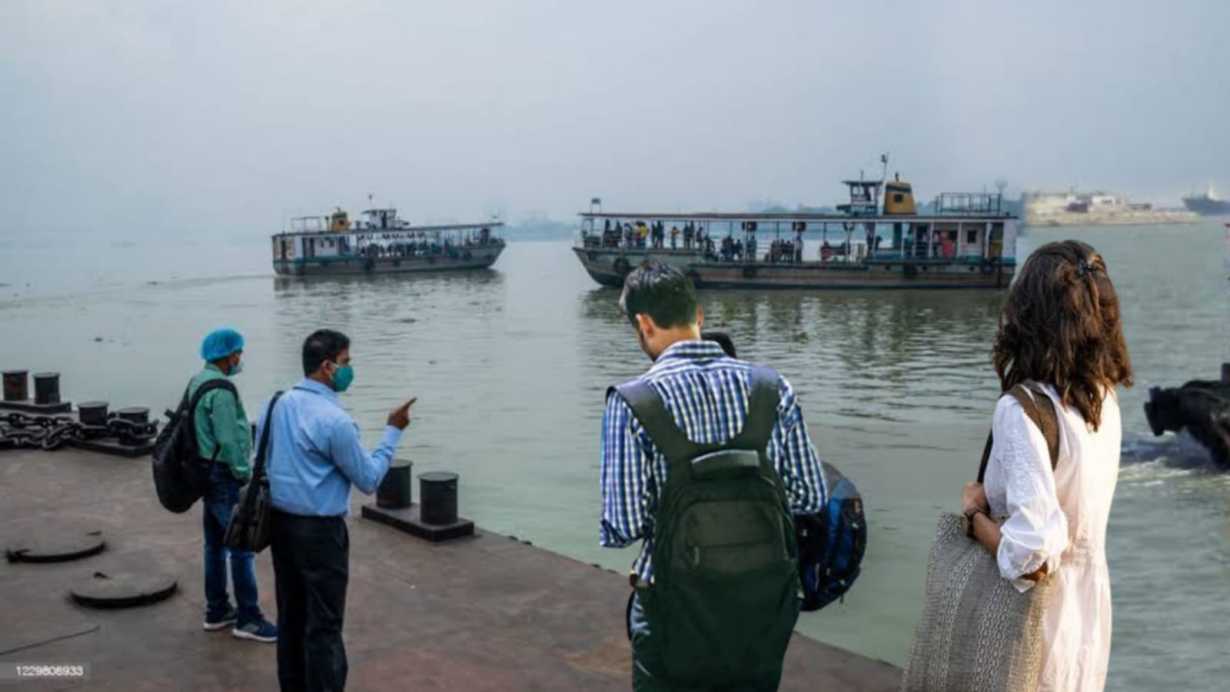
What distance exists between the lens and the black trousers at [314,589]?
13.2 ft

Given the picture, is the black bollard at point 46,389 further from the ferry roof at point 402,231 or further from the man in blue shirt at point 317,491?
the ferry roof at point 402,231

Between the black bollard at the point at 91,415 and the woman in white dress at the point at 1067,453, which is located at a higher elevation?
the woman in white dress at the point at 1067,453

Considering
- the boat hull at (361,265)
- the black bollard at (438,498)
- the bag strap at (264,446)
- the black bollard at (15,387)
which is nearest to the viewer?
the bag strap at (264,446)

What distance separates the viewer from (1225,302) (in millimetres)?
54531

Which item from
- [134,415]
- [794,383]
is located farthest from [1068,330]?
[794,383]

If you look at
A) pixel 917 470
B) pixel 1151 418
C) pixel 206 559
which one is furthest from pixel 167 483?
pixel 1151 418

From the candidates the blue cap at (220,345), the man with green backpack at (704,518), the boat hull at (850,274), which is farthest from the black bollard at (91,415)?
the boat hull at (850,274)

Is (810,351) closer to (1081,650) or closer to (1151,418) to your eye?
(1151,418)

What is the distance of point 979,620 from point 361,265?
2782 inches

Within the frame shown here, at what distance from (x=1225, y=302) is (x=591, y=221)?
1285 inches

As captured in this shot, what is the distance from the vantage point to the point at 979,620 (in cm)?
252

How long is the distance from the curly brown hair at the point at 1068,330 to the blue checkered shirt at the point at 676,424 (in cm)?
56

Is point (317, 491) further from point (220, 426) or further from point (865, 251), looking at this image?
point (865, 251)

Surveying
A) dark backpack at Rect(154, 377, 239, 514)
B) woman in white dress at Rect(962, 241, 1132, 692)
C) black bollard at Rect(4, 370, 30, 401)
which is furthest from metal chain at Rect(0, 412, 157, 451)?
woman in white dress at Rect(962, 241, 1132, 692)
